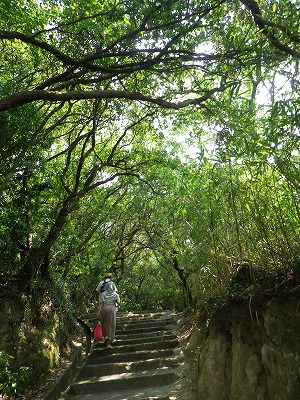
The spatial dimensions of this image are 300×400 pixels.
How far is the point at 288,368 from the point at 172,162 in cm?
729

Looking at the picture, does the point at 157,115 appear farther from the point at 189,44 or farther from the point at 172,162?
the point at 189,44

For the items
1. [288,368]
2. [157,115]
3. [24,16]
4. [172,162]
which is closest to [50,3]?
[24,16]

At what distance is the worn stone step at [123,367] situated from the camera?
21.7ft

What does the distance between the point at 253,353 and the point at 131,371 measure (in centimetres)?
350

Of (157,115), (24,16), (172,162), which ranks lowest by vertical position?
(172,162)

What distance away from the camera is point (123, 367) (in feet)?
21.8

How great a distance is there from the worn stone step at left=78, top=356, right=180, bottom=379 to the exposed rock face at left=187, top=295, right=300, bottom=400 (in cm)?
192

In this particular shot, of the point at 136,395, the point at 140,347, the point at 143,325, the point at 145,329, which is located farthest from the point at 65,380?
the point at 143,325

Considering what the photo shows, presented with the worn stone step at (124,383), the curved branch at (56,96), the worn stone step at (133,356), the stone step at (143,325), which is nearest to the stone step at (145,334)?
the stone step at (143,325)

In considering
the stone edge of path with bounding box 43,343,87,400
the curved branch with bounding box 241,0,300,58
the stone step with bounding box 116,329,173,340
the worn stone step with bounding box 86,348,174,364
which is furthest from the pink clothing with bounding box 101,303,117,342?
→ the curved branch with bounding box 241,0,300,58

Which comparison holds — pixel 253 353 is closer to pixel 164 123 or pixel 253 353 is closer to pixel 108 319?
pixel 108 319

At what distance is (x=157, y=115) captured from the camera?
9125mm

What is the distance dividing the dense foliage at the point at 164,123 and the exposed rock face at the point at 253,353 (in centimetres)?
41

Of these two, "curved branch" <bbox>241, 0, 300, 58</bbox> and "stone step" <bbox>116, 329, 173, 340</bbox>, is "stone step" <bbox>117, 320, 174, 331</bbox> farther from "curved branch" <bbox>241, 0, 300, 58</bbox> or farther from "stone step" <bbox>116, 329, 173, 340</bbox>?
"curved branch" <bbox>241, 0, 300, 58</bbox>
